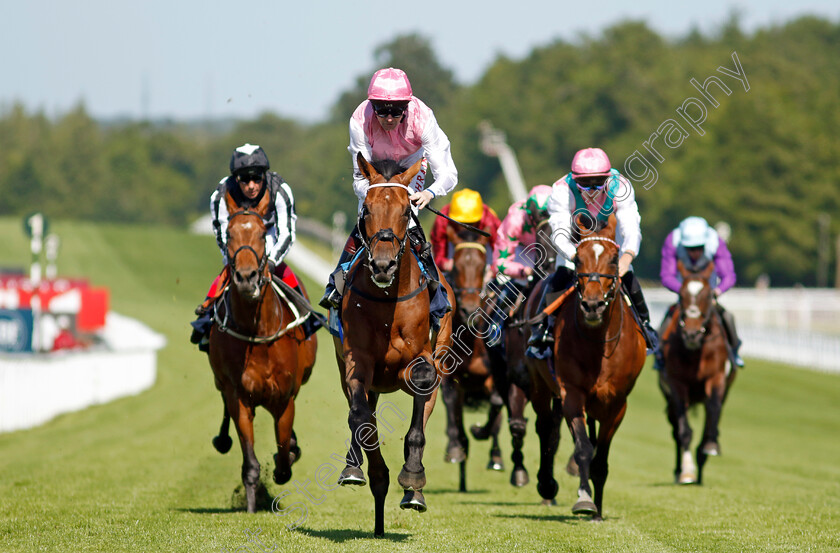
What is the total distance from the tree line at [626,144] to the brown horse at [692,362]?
20756 mm

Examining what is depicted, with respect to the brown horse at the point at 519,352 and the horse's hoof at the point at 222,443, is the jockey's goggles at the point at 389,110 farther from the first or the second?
the horse's hoof at the point at 222,443

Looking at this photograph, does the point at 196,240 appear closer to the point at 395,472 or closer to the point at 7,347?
the point at 7,347

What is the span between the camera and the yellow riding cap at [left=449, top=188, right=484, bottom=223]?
11.8m

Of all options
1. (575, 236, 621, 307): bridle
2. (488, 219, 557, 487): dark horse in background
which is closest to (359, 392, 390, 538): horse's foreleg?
(575, 236, 621, 307): bridle

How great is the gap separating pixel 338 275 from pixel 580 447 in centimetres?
222

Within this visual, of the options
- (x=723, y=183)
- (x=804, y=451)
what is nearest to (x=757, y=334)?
(x=804, y=451)

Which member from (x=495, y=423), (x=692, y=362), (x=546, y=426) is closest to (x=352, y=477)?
(x=546, y=426)

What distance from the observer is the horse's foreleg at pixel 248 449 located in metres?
9.17

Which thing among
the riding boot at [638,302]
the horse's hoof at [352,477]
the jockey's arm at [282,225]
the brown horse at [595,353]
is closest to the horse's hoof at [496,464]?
the brown horse at [595,353]

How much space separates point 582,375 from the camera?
29.3 ft

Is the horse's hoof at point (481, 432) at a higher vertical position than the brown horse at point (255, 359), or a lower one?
lower

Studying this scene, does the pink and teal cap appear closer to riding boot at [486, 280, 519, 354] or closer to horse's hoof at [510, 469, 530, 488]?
riding boot at [486, 280, 519, 354]

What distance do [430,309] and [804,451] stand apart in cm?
1196

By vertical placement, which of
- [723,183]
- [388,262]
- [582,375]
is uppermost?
[723,183]
